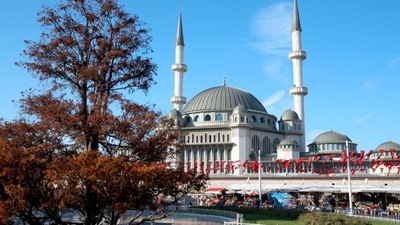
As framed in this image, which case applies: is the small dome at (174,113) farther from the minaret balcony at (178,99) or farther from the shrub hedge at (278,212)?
the shrub hedge at (278,212)

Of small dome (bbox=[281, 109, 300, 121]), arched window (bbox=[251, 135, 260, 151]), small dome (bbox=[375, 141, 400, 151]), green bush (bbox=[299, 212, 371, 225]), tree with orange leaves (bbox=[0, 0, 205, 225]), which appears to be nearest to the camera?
tree with orange leaves (bbox=[0, 0, 205, 225])

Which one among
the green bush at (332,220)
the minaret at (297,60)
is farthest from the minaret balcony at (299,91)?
the green bush at (332,220)

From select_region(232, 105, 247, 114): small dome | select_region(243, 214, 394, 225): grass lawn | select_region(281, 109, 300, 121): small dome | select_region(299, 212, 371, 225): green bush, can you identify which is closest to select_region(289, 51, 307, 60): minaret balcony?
select_region(281, 109, 300, 121): small dome

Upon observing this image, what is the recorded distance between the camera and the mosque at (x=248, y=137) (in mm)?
63219

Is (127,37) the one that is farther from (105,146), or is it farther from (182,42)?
(182,42)

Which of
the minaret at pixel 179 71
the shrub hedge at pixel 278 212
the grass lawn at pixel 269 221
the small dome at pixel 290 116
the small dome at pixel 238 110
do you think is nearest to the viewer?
the grass lawn at pixel 269 221

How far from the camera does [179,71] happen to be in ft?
245

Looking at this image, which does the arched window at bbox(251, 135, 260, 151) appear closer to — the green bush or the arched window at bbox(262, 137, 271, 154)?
the arched window at bbox(262, 137, 271, 154)

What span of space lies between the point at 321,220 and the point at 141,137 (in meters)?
10.3

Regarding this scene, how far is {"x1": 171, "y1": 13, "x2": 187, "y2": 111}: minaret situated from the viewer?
74.8 metres

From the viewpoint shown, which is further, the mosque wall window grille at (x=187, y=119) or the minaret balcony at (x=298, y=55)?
the mosque wall window grille at (x=187, y=119)

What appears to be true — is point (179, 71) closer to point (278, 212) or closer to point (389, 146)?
point (389, 146)

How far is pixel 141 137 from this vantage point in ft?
40.6

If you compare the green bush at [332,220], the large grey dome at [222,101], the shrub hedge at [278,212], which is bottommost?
the shrub hedge at [278,212]
